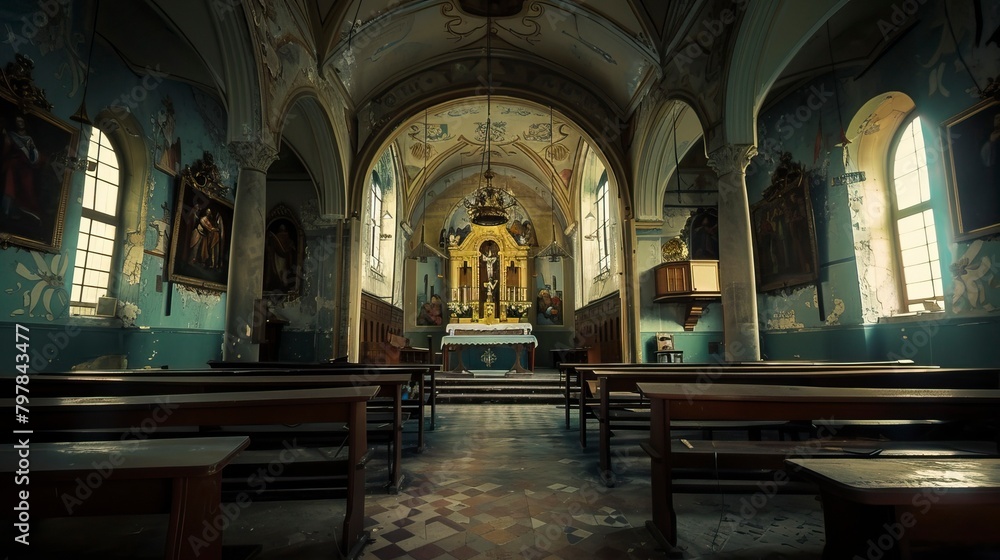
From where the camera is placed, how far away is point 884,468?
3.90 ft

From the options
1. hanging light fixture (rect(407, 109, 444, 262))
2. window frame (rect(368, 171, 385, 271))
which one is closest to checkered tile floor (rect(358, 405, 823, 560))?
hanging light fixture (rect(407, 109, 444, 262))

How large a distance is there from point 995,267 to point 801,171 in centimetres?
372

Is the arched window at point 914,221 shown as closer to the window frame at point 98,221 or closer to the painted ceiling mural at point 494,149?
the painted ceiling mural at point 494,149

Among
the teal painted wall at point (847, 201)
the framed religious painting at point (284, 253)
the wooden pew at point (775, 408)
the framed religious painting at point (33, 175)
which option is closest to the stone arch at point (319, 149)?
the framed religious painting at point (284, 253)

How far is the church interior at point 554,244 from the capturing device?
8.21 ft

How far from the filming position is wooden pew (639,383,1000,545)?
6.85 feet

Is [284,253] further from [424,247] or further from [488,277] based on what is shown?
[488,277]

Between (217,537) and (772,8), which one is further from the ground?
(772,8)

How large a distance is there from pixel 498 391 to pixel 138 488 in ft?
25.9

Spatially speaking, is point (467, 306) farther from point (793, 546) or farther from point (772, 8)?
point (793, 546)

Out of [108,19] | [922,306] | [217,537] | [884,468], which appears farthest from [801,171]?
[108,19]

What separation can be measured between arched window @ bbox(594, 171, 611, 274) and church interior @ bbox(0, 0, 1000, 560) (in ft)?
0.91

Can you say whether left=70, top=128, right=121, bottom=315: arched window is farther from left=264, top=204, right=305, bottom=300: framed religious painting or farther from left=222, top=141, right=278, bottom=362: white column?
left=264, top=204, right=305, bottom=300: framed religious painting

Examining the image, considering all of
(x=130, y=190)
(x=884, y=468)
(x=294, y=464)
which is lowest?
(x=294, y=464)
